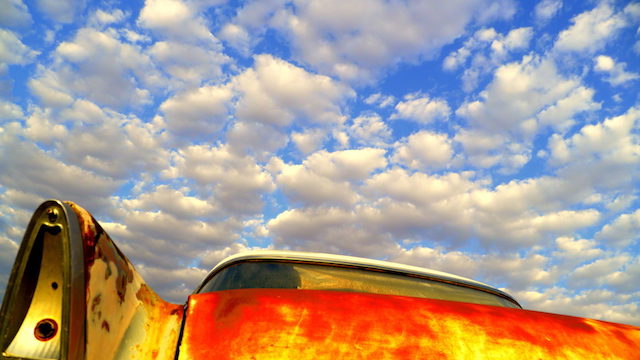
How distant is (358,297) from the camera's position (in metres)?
1.59

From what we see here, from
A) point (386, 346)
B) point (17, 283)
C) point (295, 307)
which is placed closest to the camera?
point (17, 283)

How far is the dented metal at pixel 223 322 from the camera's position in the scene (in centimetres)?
127

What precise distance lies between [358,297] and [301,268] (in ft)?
2.38

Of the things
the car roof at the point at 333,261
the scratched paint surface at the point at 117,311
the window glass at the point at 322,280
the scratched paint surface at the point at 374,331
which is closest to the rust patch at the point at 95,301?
the scratched paint surface at the point at 117,311

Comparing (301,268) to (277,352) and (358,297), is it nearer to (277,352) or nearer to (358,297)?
(358,297)

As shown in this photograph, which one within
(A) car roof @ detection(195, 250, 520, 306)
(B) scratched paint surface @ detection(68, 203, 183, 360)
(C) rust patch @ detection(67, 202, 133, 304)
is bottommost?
(B) scratched paint surface @ detection(68, 203, 183, 360)

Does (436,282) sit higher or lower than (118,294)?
higher

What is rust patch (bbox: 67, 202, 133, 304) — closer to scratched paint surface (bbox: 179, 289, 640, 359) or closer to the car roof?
scratched paint surface (bbox: 179, 289, 640, 359)

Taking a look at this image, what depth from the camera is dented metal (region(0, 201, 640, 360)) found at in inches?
50.2

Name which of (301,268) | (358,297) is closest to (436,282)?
(301,268)

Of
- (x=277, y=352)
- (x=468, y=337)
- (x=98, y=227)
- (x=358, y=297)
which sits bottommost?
(x=277, y=352)

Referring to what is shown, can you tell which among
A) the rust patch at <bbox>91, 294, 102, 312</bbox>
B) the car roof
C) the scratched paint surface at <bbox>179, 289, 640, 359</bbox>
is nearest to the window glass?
the car roof

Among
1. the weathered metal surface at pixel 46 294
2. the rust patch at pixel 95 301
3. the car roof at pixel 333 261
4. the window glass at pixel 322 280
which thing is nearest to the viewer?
the weathered metal surface at pixel 46 294

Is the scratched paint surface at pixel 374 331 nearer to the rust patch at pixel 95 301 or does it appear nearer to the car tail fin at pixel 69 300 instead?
the car tail fin at pixel 69 300
